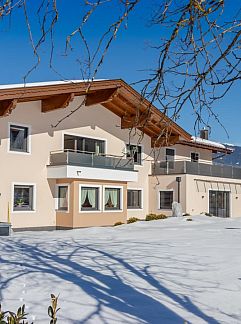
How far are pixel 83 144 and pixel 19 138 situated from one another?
3834mm

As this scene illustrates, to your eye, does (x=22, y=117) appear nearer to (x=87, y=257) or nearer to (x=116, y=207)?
(x=116, y=207)

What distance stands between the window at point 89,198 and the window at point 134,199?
3641mm

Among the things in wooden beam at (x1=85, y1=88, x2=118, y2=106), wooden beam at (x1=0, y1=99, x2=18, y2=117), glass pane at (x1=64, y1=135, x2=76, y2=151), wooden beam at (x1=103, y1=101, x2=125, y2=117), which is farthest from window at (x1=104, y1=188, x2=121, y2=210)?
wooden beam at (x1=0, y1=99, x2=18, y2=117)

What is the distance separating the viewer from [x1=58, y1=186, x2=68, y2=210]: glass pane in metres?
21.4

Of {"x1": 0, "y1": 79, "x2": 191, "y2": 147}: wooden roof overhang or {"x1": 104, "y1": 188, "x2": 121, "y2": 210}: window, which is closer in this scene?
{"x1": 0, "y1": 79, "x2": 191, "y2": 147}: wooden roof overhang

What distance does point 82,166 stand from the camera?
2117 centimetres

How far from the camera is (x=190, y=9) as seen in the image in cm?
308

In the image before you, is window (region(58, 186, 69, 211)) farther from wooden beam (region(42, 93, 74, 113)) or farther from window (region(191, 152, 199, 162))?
window (region(191, 152, 199, 162))

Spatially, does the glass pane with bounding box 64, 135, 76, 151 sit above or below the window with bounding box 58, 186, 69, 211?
above

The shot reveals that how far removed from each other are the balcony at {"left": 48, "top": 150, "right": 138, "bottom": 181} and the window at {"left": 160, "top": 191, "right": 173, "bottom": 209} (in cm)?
464

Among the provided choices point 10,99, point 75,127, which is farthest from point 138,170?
point 10,99

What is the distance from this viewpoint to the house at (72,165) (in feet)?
64.7

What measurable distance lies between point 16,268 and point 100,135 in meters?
16.0

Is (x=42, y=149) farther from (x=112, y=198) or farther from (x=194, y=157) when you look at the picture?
(x=194, y=157)
